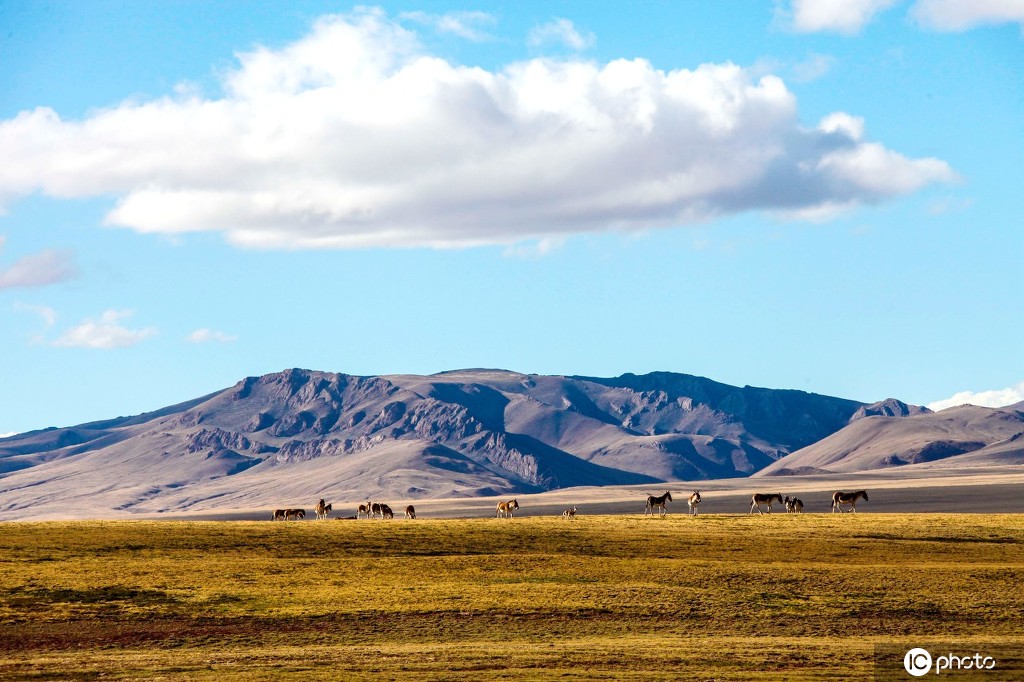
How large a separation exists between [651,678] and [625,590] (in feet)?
52.2

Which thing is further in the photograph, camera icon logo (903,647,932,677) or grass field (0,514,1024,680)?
grass field (0,514,1024,680)

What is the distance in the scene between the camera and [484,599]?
5081cm

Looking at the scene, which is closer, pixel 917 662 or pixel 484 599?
pixel 917 662

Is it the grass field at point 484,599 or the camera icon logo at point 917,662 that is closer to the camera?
the camera icon logo at point 917,662

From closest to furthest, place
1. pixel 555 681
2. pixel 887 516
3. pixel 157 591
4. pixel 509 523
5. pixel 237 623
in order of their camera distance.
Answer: pixel 555 681 → pixel 237 623 → pixel 157 591 → pixel 509 523 → pixel 887 516

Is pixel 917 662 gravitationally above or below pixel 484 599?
below

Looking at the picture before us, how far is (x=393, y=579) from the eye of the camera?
55281 millimetres

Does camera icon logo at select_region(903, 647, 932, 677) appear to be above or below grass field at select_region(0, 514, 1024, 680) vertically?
below

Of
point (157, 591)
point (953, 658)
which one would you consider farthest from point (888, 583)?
point (157, 591)

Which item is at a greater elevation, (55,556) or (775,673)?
(55,556)

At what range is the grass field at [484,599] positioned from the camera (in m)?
40.4

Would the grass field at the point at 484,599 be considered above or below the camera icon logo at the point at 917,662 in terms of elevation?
above

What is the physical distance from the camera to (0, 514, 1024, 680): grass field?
1590 inches

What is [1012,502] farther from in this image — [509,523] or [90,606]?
[90,606]
